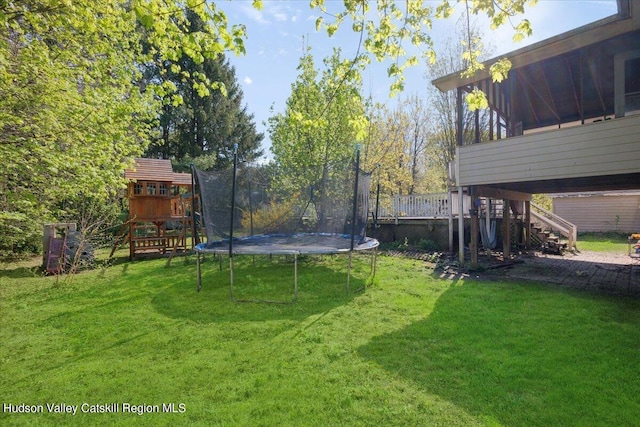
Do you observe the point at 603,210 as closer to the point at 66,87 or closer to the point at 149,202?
the point at 149,202

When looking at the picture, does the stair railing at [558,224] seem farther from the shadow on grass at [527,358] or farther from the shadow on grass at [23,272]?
the shadow on grass at [23,272]

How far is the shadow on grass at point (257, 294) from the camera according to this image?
154 inches

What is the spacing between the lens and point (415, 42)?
3.30m

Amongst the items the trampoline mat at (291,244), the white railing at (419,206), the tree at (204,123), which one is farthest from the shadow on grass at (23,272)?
the tree at (204,123)

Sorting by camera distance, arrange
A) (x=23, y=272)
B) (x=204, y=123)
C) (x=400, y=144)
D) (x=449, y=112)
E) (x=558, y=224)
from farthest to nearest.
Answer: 1. (x=204, y=123)
2. (x=400, y=144)
3. (x=449, y=112)
4. (x=558, y=224)
5. (x=23, y=272)

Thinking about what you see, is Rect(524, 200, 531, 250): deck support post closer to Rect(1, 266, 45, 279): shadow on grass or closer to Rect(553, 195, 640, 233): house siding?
Rect(553, 195, 640, 233): house siding

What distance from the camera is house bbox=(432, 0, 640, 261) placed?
4.98 meters

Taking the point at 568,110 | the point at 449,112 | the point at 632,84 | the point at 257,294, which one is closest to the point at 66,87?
the point at 257,294

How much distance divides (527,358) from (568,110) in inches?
353

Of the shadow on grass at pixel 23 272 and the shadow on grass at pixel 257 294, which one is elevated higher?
the shadow on grass at pixel 23 272

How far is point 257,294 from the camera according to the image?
4.77 m

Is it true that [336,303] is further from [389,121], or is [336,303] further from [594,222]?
[594,222]

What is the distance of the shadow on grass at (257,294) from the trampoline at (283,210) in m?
0.52

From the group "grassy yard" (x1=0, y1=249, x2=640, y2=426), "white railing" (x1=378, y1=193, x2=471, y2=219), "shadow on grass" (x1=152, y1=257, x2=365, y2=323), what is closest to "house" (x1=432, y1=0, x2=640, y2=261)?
"white railing" (x1=378, y1=193, x2=471, y2=219)
